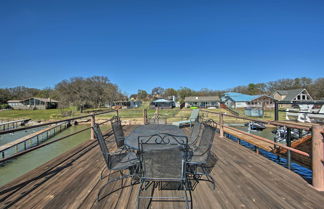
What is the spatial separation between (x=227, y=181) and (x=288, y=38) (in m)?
21.2

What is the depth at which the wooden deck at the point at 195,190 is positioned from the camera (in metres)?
1.52

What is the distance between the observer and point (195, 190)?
5.84 feet

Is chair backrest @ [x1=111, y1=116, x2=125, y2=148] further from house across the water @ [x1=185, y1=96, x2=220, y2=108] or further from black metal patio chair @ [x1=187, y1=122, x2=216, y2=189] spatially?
house across the water @ [x1=185, y1=96, x2=220, y2=108]

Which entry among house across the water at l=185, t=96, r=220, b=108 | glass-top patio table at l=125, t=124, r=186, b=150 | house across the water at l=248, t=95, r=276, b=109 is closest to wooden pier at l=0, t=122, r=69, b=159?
glass-top patio table at l=125, t=124, r=186, b=150

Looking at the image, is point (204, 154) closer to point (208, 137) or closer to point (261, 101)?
point (208, 137)

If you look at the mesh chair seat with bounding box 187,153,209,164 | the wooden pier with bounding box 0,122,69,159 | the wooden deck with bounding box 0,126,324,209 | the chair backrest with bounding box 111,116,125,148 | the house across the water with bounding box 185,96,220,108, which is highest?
the house across the water with bounding box 185,96,220,108

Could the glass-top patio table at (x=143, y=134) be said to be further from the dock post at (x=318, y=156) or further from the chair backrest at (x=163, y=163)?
the dock post at (x=318, y=156)

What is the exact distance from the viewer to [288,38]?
15.9 metres

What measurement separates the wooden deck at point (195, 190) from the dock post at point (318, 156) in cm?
13

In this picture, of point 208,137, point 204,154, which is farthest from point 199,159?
point 208,137

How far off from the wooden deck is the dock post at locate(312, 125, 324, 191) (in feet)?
0.41

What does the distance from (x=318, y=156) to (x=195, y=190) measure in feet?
5.13

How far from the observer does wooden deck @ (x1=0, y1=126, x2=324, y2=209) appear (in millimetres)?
1517

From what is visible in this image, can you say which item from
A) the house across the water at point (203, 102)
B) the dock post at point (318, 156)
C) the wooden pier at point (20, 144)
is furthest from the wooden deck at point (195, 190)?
the house across the water at point (203, 102)
